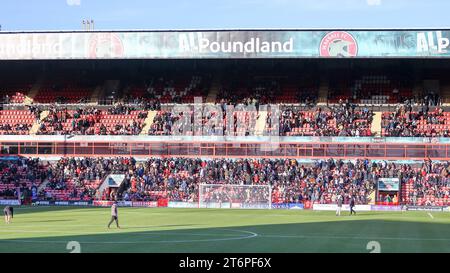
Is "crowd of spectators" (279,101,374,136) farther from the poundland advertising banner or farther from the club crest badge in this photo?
the club crest badge

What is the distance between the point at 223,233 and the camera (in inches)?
1825

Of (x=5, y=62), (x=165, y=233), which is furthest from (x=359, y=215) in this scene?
(x=5, y=62)

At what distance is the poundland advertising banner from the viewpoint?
87.6m

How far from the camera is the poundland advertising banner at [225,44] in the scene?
87.6m

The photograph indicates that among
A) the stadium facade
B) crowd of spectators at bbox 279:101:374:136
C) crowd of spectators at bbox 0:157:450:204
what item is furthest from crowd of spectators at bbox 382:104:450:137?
crowd of spectators at bbox 0:157:450:204

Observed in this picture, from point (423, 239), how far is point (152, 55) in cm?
5368

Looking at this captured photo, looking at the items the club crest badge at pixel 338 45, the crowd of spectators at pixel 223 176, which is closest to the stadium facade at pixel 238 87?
the club crest badge at pixel 338 45

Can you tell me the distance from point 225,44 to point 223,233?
47.3 metres

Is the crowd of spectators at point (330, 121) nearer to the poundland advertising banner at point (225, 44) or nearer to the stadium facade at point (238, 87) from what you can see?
the stadium facade at point (238, 87)

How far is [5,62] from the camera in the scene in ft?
329

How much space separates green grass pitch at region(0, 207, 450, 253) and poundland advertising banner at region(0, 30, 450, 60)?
2799 centimetres

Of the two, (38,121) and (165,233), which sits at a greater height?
(38,121)
